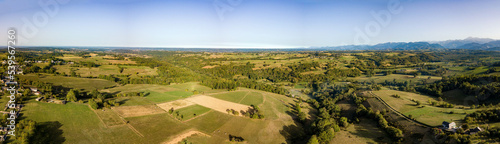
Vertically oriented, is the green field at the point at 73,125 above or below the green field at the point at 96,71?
below

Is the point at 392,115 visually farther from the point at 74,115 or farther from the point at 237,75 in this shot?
the point at 237,75

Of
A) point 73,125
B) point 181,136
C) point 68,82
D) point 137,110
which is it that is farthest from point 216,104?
point 68,82

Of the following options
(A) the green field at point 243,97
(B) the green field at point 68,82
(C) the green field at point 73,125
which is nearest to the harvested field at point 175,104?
(A) the green field at point 243,97

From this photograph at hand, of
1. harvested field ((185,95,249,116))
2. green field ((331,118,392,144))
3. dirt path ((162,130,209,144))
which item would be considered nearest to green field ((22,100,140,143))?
dirt path ((162,130,209,144))

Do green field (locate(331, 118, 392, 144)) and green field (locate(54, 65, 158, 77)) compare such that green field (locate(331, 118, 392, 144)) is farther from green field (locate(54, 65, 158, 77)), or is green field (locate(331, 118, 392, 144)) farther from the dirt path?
green field (locate(54, 65, 158, 77))

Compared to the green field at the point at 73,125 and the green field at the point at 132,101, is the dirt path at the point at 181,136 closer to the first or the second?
the green field at the point at 73,125

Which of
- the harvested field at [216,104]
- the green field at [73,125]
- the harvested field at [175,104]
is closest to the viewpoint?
Answer: the green field at [73,125]

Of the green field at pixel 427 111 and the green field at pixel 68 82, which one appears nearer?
the green field at pixel 427 111

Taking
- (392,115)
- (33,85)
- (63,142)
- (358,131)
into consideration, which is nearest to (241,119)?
(358,131)
